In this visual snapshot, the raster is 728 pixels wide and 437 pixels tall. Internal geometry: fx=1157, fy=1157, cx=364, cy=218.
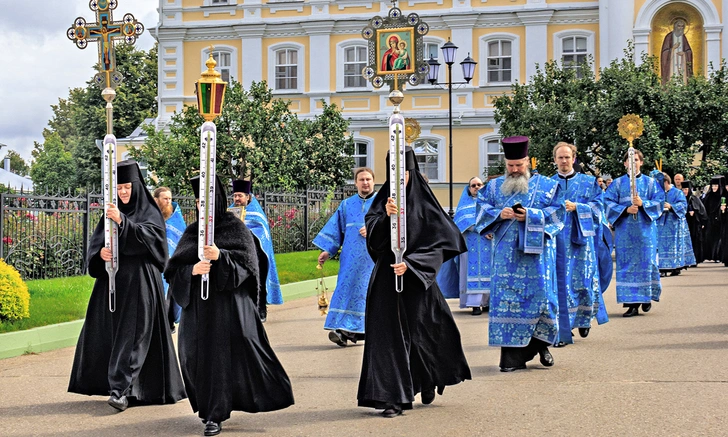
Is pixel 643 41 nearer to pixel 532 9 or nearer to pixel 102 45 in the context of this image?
pixel 532 9

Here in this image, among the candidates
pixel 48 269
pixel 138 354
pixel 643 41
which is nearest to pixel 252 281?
pixel 138 354

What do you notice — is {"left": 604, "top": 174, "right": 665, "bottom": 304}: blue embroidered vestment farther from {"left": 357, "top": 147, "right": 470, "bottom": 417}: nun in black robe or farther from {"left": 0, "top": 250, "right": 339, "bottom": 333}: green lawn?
{"left": 357, "top": 147, "right": 470, "bottom": 417}: nun in black robe

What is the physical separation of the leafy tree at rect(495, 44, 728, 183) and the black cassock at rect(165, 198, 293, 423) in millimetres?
24105

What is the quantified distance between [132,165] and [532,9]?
31.8m

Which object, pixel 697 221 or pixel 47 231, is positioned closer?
pixel 47 231

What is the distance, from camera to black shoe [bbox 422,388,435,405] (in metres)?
8.18

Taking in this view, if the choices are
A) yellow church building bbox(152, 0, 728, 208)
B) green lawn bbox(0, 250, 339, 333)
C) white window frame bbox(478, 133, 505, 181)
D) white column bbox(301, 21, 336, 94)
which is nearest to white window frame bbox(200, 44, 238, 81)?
yellow church building bbox(152, 0, 728, 208)

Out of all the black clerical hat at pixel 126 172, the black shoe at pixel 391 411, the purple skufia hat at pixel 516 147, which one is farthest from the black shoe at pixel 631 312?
the black clerical hat at pixel 126 172

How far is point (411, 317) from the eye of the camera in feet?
26.6

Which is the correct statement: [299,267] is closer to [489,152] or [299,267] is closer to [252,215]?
[252,215]

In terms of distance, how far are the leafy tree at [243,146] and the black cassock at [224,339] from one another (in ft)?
76.5

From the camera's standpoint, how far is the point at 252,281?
7.70m

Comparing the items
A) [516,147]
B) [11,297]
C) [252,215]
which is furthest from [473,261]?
[11,297]

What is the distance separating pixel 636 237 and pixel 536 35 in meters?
25.2
